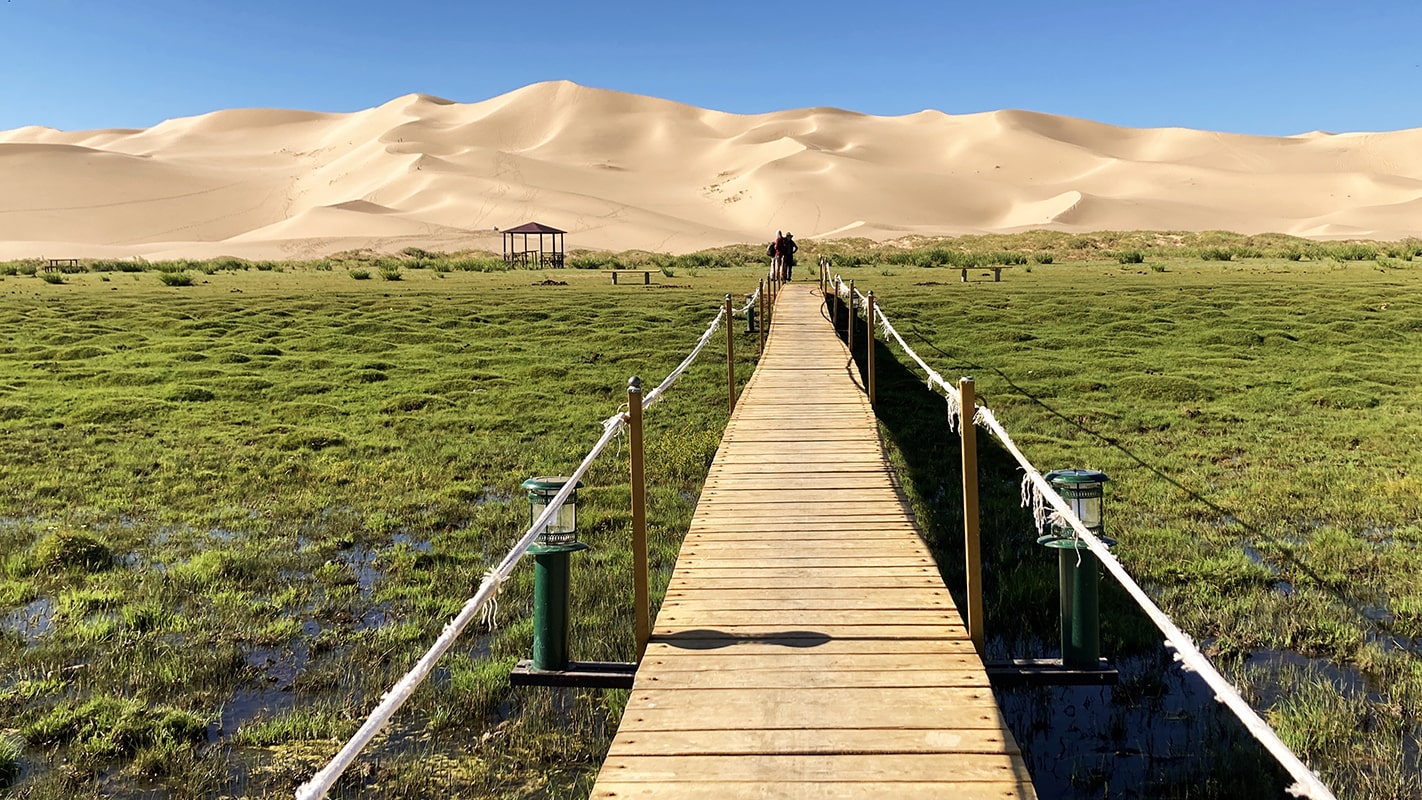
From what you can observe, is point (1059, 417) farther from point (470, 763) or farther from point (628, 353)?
point (470, 763)

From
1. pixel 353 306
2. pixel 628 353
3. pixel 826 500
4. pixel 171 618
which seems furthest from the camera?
pixel 353 306

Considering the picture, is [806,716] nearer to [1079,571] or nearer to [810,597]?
[810,597]

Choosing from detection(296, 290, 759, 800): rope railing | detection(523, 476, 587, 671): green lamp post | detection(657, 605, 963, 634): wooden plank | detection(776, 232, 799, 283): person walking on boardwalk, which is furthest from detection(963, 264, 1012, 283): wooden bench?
detection(296, 290, 759, 800): rope railing

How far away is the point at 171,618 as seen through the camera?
655 centimetres

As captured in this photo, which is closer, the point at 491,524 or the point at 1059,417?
the point at 491,524

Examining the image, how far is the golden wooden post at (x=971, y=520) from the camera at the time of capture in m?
4.84

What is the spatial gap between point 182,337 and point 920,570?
19.2 m

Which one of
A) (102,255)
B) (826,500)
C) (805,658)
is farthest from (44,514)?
(102,255)

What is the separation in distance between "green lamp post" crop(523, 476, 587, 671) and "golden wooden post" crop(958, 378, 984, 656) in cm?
190

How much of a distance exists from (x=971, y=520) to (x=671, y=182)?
12566cm

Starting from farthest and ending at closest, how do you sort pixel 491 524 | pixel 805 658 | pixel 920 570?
1. pixel 491 524
2. pixel 920 570
3. pixel 805 658

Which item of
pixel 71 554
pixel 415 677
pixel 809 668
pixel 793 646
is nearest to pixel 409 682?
pixel 415 677


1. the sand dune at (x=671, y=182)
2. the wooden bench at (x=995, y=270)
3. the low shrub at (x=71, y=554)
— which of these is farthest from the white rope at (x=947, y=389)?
the sand dune at (x=671, y=182)

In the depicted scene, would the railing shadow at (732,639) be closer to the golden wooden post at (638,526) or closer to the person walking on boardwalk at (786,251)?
the golden wooden post at (638,526)
